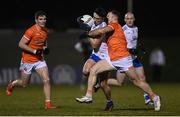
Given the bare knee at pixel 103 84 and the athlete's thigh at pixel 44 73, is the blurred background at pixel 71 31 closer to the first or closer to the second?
the athlete's thigh at pixel 44 73

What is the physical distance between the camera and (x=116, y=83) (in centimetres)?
2380

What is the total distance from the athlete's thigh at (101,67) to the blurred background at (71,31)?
62.8 ft

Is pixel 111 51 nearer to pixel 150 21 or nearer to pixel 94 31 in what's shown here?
pixel 94 31

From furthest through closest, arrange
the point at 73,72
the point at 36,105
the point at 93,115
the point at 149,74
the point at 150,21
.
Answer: the point at 150,21 < the point at 149,74 < the point at 73,72 < the point at 36,105 < the point at 93,115

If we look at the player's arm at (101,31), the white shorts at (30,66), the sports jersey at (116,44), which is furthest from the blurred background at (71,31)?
the player's arm at (101,31)

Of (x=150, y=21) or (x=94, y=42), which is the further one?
(x=150, y=21)

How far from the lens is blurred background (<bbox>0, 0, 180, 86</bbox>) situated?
3978 centimetres

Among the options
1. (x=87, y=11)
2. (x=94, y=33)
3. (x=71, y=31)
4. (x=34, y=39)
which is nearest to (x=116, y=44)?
(x=94, y=33)

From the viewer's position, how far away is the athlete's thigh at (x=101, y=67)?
19.8 m

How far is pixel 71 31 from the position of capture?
4122cm

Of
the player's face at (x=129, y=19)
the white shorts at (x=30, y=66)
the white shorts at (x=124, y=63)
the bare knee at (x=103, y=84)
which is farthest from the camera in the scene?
the player's face at (x=129, y=19)

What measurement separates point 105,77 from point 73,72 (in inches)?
761

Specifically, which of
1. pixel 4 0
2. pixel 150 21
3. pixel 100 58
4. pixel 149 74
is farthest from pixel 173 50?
pixel 100 58

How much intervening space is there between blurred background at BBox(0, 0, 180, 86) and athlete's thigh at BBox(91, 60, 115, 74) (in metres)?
19.1
